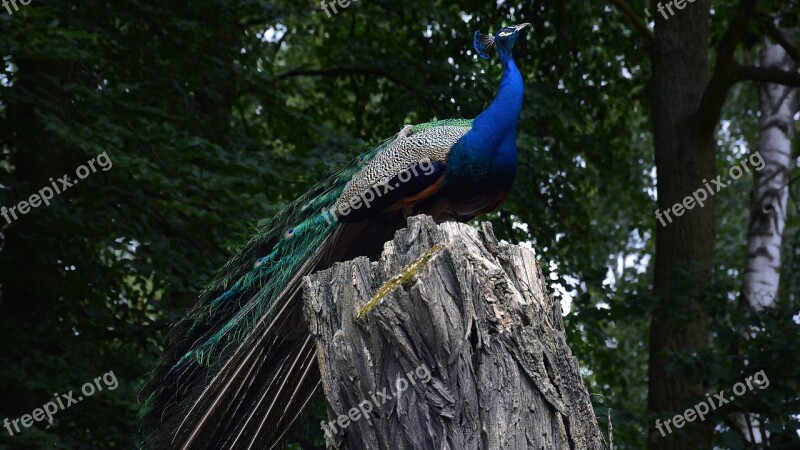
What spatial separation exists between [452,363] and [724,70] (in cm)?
520

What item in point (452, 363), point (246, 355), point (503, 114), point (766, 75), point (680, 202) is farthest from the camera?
point (680, 202)

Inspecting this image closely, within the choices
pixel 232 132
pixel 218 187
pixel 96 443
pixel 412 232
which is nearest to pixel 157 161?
pixel 218 187

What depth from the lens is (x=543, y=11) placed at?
962 cm

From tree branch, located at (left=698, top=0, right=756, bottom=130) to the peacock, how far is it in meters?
2.44

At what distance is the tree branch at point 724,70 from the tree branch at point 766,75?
0.19 feet

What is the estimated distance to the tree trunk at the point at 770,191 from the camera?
8117 mm

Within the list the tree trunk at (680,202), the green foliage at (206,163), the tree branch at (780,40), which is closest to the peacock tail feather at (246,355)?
the green foliage at (206,163)

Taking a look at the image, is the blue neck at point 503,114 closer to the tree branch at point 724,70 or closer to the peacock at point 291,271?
the peacock at point 291,271

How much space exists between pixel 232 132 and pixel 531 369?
578 centimetres

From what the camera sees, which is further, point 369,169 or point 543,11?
point 543,11

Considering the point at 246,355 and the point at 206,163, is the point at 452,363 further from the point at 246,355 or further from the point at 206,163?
the point at 206,163

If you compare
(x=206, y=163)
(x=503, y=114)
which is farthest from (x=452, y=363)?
(x=206, y=163)

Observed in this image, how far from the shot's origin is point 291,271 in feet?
15.8

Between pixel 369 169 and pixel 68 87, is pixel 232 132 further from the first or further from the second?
pixel 369 169
